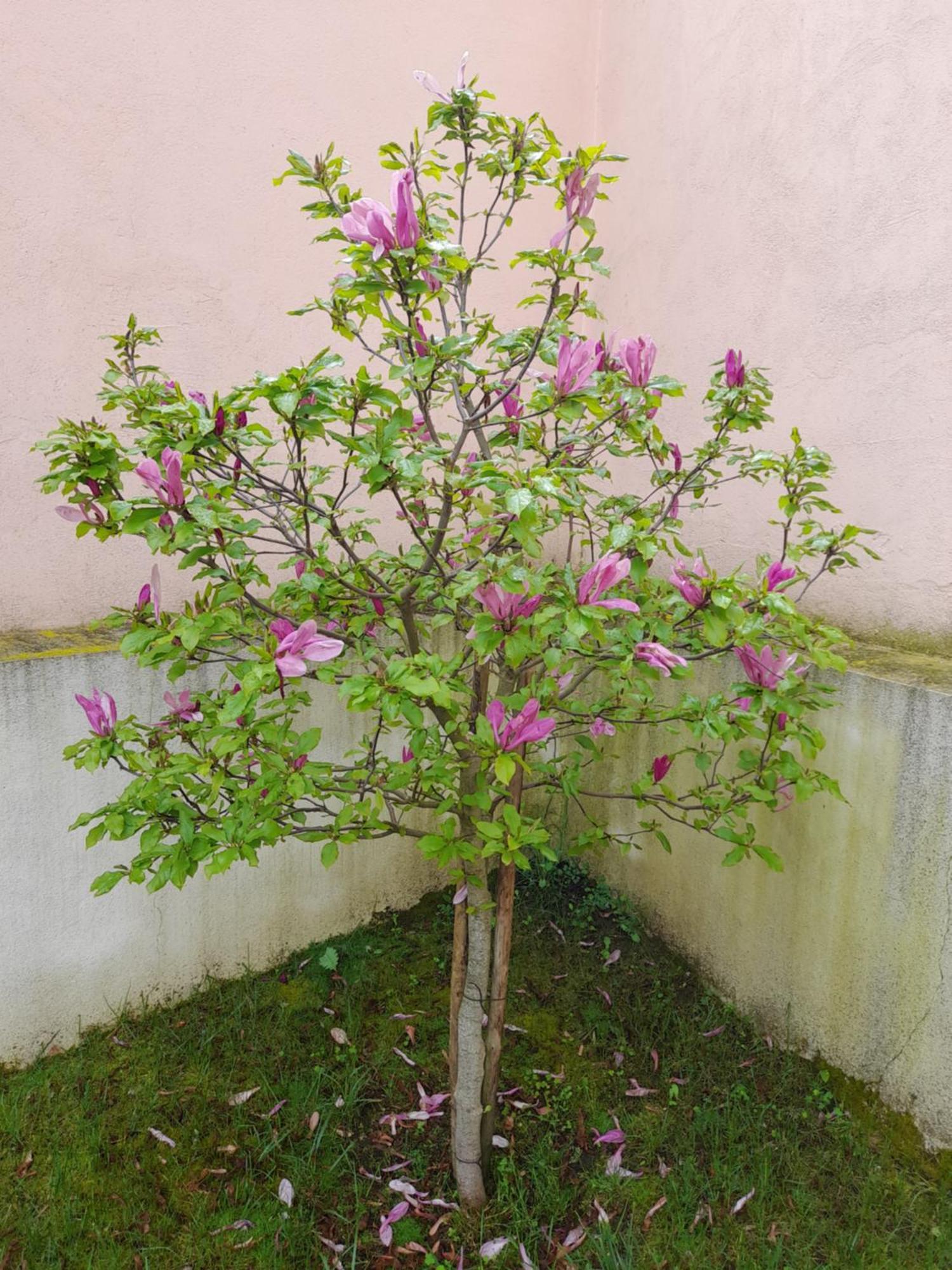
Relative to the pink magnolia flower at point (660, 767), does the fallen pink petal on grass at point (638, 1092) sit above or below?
below

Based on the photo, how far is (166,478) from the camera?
1.28 m

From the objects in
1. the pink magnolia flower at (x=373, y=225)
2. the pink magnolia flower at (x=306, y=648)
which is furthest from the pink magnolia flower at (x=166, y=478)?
the pink magnolia flower at (x=373, y=225)

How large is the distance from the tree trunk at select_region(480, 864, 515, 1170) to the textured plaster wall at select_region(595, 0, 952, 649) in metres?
1.22

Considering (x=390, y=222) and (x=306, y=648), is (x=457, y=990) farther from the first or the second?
(x=390, y=222)

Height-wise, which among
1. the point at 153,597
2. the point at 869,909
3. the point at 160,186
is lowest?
the point at 869,909

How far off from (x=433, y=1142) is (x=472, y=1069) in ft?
1.12

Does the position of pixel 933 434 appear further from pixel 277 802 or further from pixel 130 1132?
pixel 130 1132

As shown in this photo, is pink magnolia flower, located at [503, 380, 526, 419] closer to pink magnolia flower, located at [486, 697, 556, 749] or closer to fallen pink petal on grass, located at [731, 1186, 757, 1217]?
pink magnolia flower, located at [486, 697, 556, 749]

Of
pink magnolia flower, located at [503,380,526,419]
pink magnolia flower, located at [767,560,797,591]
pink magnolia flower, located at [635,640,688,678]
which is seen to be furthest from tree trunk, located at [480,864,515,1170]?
pink magnolia flower, located at [503,380,526,419]

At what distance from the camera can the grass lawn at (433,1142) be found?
1.80 metres

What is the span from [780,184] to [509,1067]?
2.61 meters

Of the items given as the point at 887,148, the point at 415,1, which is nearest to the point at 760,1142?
the point at 887,148

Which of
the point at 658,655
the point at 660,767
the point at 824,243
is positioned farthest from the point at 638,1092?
the point at 824,243

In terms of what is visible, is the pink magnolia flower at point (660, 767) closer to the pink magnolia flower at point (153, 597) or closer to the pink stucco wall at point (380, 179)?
the pink stucco wall at point (380, 179)
